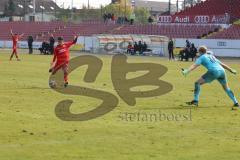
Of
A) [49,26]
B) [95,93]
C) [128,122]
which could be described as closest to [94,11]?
[49,26]

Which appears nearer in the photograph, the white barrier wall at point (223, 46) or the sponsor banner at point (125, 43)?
the white barrier wall at point (223, 46)

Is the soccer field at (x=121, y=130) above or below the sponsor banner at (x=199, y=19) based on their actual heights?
below

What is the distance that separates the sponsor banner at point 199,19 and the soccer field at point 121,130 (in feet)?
160

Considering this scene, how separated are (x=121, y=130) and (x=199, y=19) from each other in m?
59.3

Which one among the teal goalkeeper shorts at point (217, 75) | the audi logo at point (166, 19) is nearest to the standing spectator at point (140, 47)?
the audi logo at point (166, 19)

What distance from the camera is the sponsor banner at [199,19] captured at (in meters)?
69.6

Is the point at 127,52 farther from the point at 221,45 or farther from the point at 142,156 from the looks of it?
the point at 142,156

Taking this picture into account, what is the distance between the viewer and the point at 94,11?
364 ft

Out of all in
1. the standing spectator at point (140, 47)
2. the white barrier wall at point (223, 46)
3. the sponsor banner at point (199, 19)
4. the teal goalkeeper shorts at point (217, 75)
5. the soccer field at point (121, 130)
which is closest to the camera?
the soccer field at point (121, 130)

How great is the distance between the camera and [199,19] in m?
72.2

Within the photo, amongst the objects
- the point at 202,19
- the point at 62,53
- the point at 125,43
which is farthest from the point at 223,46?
the point at 62,53

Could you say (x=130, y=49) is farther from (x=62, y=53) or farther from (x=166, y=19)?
(x=62, y=53)

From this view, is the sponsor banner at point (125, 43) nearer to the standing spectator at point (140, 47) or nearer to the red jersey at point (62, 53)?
the standing spectator at point (140, 47)

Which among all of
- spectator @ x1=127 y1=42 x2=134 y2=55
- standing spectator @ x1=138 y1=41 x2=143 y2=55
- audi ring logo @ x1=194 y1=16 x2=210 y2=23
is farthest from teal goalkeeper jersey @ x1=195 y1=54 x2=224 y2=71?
audi ring logo @ x1=194 y1=16 x2=210 y2=23
